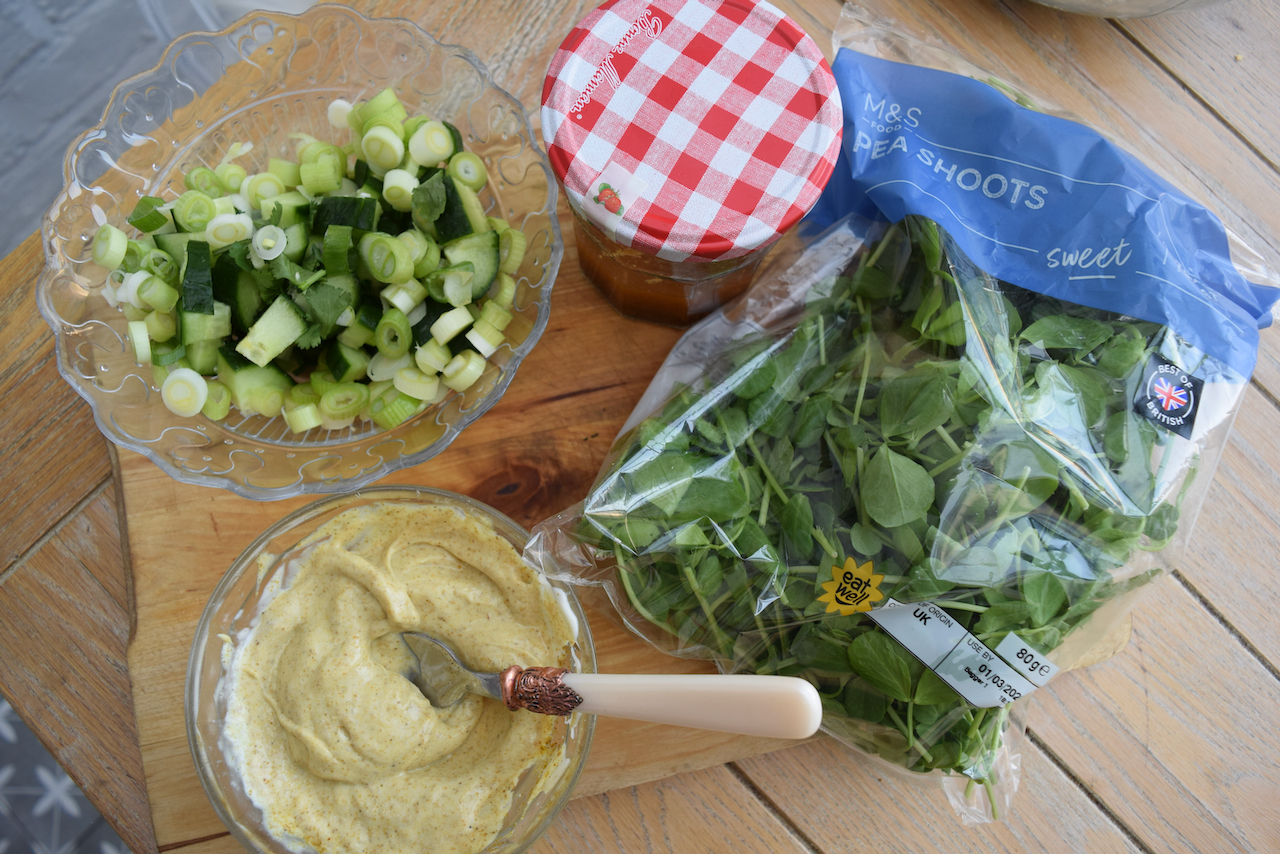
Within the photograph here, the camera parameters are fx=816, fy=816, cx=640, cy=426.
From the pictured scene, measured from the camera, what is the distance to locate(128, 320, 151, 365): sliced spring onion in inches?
45.0

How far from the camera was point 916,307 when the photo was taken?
3.68 feet

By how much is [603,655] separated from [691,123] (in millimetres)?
795

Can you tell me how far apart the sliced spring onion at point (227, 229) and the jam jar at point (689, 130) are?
0.46 metres

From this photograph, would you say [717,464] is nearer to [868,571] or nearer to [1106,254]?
[868,571]

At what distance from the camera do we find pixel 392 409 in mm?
1193

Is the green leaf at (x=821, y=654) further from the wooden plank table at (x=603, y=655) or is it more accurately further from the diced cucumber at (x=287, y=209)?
the diced cucumber at (x=287, y=209)

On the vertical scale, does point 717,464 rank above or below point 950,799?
above

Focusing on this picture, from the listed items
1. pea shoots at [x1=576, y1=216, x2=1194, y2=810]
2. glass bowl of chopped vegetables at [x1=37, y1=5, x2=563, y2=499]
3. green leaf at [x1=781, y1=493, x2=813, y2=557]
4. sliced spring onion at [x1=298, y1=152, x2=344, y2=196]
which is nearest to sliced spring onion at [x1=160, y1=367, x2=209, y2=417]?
glass bowl of chopped vegetables at [x1=37, y1=5, x2=563, y2=499]

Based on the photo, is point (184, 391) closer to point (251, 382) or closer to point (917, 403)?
point (251, 382)

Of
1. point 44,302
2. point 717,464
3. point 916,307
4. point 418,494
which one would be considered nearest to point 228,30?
point 44,302

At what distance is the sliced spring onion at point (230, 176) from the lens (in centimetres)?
123

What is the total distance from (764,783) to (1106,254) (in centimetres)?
93

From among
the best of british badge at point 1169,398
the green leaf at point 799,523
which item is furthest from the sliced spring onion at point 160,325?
the best of british badge at point 1169,398

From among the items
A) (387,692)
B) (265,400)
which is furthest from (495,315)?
(387,692)
